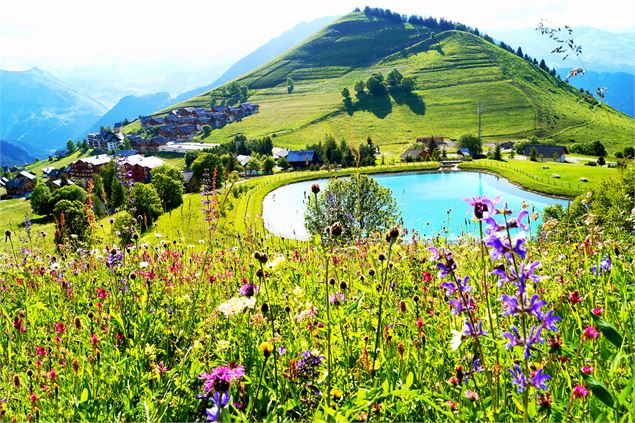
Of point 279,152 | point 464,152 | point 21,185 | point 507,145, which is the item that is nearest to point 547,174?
point 464,152

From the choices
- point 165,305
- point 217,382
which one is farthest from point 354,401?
point 165,305

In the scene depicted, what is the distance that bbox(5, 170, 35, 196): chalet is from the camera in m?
118

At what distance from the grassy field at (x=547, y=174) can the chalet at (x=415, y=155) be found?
11.1 meters

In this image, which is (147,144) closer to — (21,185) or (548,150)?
(21,185)

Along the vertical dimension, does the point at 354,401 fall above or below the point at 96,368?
above

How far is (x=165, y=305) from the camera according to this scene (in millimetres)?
4465

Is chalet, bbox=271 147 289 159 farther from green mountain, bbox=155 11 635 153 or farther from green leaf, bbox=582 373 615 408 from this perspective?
green leaf, bbox=582 373 615 408

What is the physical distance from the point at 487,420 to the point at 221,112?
7322 inches

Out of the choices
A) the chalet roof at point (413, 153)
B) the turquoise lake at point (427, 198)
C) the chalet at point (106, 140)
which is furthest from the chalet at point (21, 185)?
the chalet roof at point (413, 153)

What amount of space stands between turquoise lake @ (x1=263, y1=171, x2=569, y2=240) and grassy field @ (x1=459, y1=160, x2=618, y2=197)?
97.2 inches

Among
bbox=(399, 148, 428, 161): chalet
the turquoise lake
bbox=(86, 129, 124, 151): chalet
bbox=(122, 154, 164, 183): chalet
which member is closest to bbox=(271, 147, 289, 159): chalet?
the turquoise lake

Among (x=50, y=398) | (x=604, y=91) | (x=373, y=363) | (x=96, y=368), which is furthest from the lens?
(x=604, y=91)

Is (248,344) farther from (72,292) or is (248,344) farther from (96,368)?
(72,292)

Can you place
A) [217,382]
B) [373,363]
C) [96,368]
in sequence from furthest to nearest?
[96,368]
[373,363]
[217,382]
